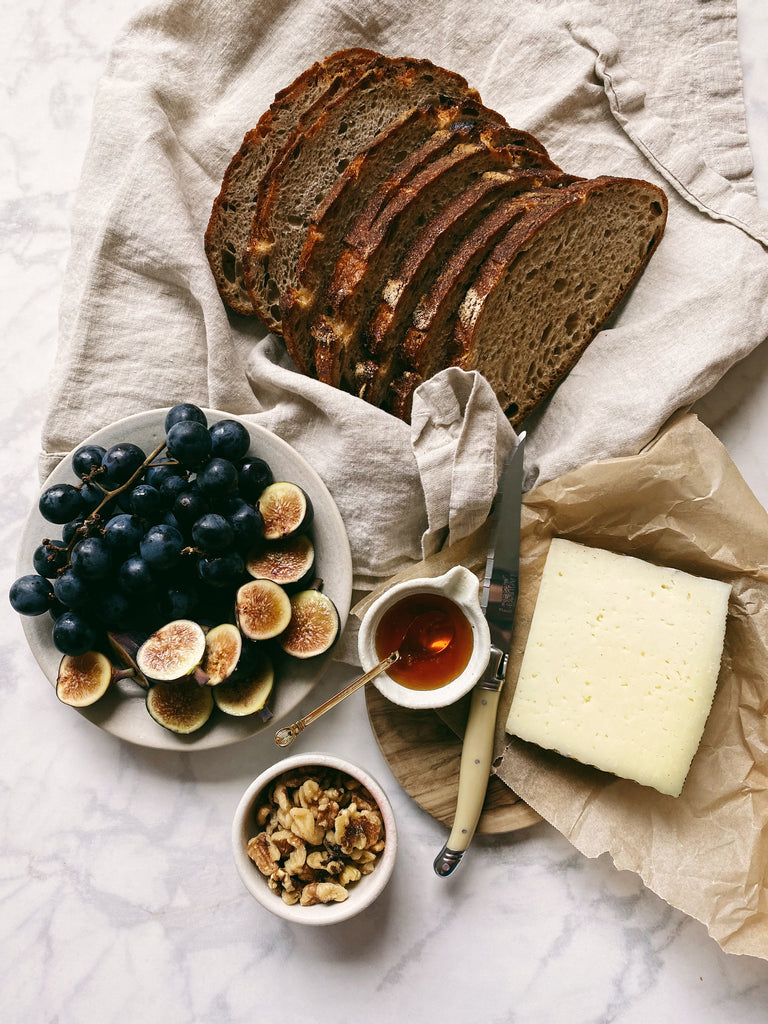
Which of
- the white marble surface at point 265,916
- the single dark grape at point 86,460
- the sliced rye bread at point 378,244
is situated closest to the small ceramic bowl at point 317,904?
the white marble surface at point 265,916

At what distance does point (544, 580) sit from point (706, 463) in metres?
0.50

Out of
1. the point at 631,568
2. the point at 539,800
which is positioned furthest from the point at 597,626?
the point at 539,800

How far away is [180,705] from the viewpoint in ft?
6.28

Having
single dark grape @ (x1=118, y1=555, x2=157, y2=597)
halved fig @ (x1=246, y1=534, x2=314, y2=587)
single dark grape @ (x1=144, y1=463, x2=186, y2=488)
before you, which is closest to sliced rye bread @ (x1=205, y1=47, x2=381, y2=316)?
single dark grape @ (x1=144, y1=463, x2=186, y2=488)

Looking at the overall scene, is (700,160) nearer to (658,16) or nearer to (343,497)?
(658,16)

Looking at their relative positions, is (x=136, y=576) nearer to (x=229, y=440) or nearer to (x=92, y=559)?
(x=92, y=559)

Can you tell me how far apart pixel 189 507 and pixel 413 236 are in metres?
0.89

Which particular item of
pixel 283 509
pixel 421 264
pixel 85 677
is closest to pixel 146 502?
pixel 283 509

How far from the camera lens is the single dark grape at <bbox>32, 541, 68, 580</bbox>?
5.99ft

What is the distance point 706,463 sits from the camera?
1990 millimetres

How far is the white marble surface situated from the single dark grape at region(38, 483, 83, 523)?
0.48 meters

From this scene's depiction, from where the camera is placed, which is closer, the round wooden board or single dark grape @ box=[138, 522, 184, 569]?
single dark grape @ box=[138, 522, 184, 569]

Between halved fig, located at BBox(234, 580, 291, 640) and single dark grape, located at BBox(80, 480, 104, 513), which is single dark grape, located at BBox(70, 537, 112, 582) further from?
Result: halved fig, located at BBox(234, 580, 291, 640)

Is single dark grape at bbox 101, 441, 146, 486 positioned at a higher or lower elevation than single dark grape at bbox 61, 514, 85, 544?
higher
